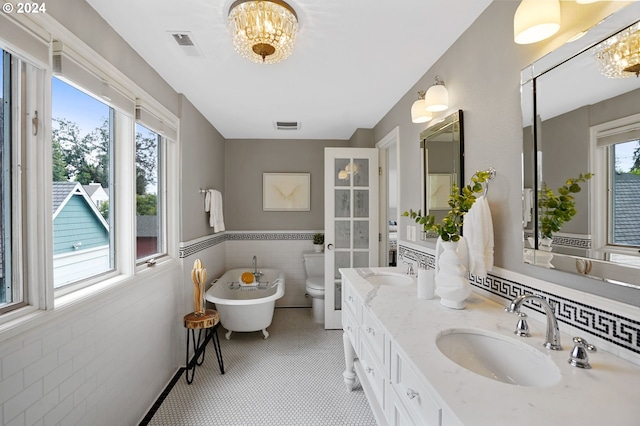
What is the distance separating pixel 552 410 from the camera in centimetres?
68

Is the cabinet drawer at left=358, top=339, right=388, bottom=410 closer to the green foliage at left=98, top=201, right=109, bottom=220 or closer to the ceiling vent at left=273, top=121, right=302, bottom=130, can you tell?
the green foliage at left=98, top=201, right=109, bottom=220

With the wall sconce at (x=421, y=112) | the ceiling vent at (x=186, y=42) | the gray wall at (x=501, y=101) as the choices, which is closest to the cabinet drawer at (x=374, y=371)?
the gray wall at (x=501, y=101)

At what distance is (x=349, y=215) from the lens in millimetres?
3342

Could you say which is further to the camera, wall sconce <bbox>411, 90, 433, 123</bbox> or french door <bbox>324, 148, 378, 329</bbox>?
french door <bbox>324, 148, 378, 329</bbox>

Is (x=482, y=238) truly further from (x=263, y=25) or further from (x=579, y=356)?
(x=263, y=25)

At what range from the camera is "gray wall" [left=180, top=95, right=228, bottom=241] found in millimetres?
2648

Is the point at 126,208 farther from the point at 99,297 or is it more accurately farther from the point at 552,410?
the point at 552,410

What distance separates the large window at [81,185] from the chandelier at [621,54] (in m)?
2.22

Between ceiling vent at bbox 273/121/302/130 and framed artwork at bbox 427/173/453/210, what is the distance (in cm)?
188

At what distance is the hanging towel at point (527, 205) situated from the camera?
1.22 meters

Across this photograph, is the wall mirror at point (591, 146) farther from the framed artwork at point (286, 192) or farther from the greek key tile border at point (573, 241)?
the framed artwork at point (286, 192)

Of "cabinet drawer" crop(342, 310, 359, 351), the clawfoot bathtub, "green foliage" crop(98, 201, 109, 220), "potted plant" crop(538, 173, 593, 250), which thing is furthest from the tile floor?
"potted plant" crop(538, 173, 593, 250)

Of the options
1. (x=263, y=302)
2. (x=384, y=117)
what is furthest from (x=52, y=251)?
(x=384, y=117)

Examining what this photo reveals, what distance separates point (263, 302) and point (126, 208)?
59.8 inches
